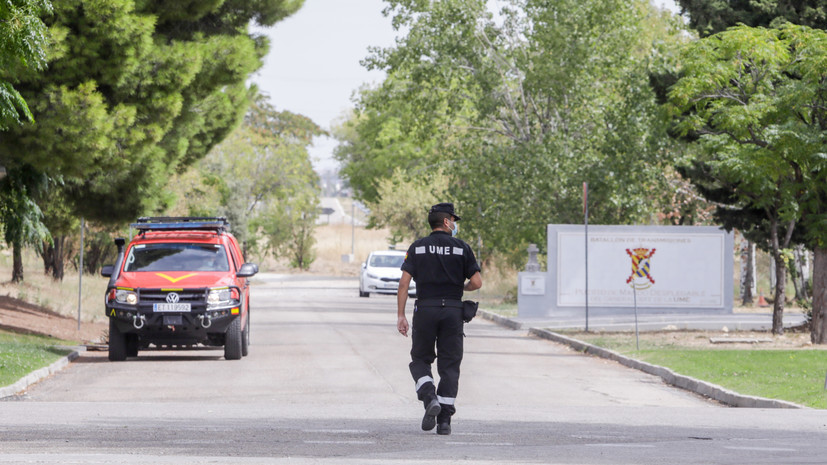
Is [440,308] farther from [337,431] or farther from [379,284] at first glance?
[379,284]

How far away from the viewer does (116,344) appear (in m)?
19.8

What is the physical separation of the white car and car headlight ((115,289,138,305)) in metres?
27.7

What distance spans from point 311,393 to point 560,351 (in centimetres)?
920

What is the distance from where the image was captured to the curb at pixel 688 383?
48.2ft

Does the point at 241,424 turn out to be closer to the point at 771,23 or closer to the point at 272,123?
the point at 771,23

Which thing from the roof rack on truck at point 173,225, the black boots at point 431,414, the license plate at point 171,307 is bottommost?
the black boots at point 431,414

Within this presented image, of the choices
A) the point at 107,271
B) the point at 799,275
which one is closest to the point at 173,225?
the point at 107,271

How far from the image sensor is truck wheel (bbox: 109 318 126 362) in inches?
770

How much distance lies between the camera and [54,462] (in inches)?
330

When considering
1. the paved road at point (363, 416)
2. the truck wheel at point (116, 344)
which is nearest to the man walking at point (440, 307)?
the paved road at point (363, 416)

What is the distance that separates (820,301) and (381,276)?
85.2 ft

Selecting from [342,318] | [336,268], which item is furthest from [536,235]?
[336,268]

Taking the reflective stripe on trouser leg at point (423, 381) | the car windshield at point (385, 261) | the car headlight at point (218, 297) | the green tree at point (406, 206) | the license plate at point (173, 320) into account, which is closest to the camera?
the reflective stripe on trouser leg at point (423, 381)

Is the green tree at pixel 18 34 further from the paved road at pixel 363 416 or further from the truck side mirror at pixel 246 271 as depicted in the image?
the truck side mirror at pixel 246 271
